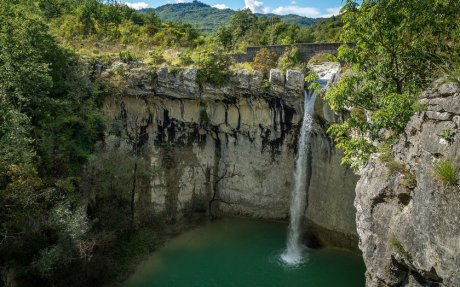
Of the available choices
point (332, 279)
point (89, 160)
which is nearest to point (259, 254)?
point (332, 279)

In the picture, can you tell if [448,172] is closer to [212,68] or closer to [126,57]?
[212,68]

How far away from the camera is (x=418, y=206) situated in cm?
831

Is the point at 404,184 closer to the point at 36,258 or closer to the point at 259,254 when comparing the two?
the point at 259,254

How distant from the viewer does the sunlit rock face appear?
1809cm

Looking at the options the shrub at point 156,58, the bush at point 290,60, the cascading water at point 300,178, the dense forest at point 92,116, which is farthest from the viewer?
the shrub at point 156,58

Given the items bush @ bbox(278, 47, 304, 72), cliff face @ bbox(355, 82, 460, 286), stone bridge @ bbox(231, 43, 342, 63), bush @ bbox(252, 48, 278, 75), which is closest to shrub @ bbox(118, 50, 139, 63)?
stone bridge @ bbox(231, 43, 342, 63)

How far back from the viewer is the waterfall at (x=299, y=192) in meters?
17.8

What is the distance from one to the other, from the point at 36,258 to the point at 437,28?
47.8 feet

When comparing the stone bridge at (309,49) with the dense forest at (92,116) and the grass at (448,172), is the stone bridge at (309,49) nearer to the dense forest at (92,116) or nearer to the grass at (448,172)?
the dense forest at (92,116)

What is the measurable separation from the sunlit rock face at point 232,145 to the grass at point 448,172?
31.1ft

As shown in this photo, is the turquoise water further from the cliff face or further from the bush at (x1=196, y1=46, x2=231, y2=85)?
the bush at (x1=196, y1=46, x2=231, y2=85)

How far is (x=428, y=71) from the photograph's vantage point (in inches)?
408

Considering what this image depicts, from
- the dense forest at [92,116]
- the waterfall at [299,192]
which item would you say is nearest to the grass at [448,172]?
the dense forest at [92,116]

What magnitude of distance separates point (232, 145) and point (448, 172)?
550 inches
